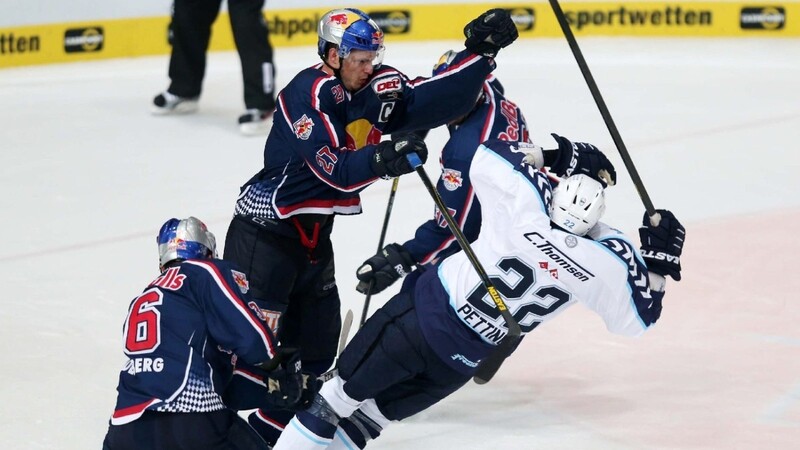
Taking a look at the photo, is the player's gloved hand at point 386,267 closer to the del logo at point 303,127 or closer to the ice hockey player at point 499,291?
the ice hockey player at point 499,291

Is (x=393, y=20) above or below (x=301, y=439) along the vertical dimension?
below

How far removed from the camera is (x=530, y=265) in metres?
3.82

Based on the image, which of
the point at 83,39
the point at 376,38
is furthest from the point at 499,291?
the point at 83,39

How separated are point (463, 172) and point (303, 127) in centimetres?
61

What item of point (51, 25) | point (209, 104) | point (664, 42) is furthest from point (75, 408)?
point (664, 42)

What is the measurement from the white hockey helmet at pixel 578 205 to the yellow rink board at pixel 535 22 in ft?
19.1

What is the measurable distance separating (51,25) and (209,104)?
1159 millimetres

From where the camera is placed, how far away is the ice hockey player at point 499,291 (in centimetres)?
377

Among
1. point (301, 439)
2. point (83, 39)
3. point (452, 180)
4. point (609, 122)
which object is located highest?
point (609, 122)

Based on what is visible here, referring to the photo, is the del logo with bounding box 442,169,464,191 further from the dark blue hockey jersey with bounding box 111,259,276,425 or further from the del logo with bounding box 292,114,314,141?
the dark blue hockey jersey with bounding box 111,259,276,425

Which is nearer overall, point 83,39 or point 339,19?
point 339,19

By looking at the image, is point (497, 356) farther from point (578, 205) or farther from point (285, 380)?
point (285, 380)

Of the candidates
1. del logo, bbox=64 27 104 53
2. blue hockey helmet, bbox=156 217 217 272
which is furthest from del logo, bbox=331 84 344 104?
del logo, bbox=64 27 104 53

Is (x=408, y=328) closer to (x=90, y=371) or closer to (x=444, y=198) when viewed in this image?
(x=444, y=198)
